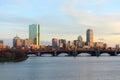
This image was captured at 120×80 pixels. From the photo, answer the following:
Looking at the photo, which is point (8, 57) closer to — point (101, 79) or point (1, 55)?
point (1, 55)

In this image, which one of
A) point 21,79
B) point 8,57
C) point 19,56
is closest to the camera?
point 21,79

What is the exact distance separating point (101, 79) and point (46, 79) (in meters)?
8.76

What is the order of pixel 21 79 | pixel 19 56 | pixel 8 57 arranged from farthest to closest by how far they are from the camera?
pixel 19 56 → pixel 8 57 → pixel 21 79

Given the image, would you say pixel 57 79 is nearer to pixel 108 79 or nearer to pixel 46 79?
A: pixel 46 79

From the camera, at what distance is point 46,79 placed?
7156cm

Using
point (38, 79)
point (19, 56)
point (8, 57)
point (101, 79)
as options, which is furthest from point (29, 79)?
point (19, 56)

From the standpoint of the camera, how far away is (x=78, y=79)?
229 feet

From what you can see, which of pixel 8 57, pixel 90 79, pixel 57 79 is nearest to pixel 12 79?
pixel 57 79

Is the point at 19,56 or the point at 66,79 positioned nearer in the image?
the point at 66,79

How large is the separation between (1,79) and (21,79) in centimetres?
316

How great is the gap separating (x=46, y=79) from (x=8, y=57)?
95.4 m

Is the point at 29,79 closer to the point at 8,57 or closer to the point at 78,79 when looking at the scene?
the point at 78,79

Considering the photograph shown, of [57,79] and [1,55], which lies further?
[1,55]

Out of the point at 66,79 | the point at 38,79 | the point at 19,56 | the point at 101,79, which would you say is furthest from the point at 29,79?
the point at 19,56
